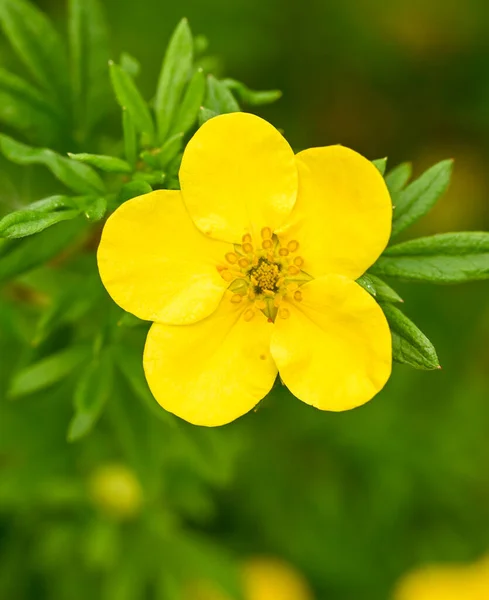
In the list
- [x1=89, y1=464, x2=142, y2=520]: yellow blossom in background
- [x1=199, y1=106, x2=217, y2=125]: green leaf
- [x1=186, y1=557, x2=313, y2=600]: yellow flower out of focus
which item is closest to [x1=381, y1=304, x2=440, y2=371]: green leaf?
[x1=199, y1=106, x2=217, y2=125]: green leaf

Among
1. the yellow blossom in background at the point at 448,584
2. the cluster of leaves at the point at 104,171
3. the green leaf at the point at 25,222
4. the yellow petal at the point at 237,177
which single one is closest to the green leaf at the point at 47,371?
the cluster of leaves at the point at 104,171

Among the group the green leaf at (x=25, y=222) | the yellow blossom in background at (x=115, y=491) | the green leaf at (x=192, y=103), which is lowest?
the yellow blossom in background at (x=115, y=491)

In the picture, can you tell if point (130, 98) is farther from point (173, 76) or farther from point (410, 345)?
point (410, 345)

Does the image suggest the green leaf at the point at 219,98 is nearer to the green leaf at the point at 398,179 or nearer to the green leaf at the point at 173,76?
the green leaf at the point at 173,76

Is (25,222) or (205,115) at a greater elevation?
(205,115)

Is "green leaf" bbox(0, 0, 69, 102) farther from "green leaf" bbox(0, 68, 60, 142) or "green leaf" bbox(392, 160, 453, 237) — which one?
"green leaf" bbox(392, 160, 453, 237)

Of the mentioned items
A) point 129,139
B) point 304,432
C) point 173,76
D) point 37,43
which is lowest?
point 304,432

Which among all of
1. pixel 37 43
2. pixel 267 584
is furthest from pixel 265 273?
pixel 267 584
